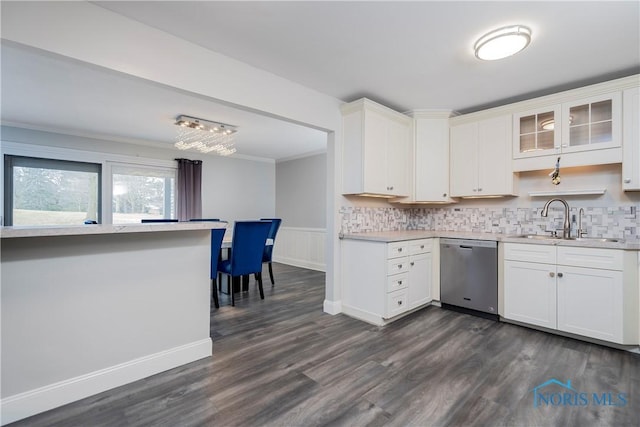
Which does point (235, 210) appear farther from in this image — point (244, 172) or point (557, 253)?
point (557, 253)

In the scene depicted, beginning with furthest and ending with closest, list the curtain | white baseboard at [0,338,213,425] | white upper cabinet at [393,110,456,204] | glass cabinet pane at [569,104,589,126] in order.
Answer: the curtain
white upper cabinet at [393,110,456,204]
glass cabinet pane at [569,104,589,126]
white baseboard at [0,338,213,425]

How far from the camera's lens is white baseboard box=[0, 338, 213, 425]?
1.55 meters

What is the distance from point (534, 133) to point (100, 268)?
3948 mm

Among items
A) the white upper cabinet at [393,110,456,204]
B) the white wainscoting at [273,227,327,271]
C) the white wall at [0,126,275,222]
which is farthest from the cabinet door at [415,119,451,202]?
the white wall at [0,126,275,222]

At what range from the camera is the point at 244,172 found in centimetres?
641

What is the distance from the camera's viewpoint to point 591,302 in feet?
7.93

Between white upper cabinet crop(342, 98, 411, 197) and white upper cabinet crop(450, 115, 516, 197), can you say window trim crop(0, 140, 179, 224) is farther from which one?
white upper cabinet crop(450, 115, 516, 197)

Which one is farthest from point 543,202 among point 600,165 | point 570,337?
point 570,337

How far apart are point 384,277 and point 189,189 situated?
4176 millimetres

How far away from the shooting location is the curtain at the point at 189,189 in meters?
5.39

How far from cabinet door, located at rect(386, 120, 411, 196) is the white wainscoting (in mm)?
2107

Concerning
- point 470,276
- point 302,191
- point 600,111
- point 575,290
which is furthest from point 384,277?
point 302,191

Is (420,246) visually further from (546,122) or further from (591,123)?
(591,123)

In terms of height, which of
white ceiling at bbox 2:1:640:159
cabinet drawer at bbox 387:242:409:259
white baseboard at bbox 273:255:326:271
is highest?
white ceiling at bbox 2:1:640:159
